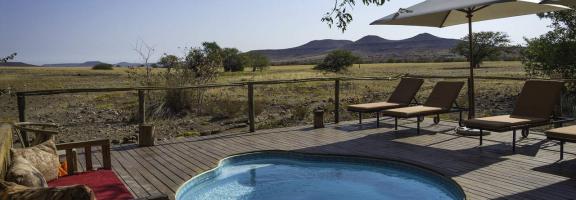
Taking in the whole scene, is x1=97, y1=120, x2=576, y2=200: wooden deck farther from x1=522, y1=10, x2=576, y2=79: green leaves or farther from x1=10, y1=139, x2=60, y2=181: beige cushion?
x1=522, y1=10, x2=576, y2=79: green leaves

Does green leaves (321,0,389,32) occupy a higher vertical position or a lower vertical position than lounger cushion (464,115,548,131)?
higher

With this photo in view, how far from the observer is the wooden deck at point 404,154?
4.59m

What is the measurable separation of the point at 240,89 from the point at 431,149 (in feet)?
46.0

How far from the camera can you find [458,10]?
7.45 metres

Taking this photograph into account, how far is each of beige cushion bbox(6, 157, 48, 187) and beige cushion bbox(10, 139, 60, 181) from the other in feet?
1.66

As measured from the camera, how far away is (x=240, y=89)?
1973cm

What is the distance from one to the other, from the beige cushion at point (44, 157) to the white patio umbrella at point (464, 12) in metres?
4.22

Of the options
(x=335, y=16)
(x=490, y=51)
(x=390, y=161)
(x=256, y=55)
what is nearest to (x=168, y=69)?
(x=390, y=161)

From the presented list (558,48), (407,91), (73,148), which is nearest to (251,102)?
(407,91)

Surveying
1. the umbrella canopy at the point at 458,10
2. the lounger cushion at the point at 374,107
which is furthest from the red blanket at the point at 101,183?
the lounger cushion at the point at 374,107

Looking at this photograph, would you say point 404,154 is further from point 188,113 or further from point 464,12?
point 188,113

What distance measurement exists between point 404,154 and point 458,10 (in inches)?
109

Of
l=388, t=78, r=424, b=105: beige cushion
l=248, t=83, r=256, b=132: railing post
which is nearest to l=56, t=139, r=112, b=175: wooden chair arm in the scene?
l=248, t=83, r=256, b=132: railing post

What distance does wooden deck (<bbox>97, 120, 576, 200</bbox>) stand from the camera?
4.59 m
